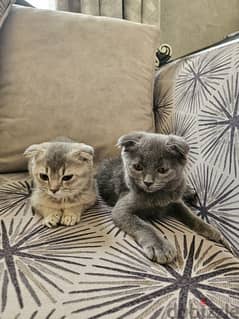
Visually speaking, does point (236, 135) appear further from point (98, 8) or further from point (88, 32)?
point (98, 8)

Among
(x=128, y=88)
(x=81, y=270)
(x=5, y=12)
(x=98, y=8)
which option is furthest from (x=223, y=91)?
(x=98, y=8)

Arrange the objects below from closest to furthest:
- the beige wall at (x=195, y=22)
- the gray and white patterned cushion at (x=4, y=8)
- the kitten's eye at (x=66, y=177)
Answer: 1. the kitten's eye at (x=66, y=177)
2. the gray and white patterned cushion at (x=4, y=8)
3. the beige wall at (x=195, y=22)

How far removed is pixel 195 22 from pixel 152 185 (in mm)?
1364

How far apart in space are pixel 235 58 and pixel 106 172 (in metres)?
0.51

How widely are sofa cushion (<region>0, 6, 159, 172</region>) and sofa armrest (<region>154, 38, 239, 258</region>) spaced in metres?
0.15

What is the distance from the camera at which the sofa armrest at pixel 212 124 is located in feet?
2.62

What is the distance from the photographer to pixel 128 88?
1.12 meters

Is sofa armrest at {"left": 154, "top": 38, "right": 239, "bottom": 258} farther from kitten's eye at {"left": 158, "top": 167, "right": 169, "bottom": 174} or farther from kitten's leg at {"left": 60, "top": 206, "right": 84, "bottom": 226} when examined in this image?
kitten's leg at {"left": 60, "top": 206, "right": 84, "bottom": 226}

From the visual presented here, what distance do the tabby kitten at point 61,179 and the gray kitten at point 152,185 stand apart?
0.36 feet

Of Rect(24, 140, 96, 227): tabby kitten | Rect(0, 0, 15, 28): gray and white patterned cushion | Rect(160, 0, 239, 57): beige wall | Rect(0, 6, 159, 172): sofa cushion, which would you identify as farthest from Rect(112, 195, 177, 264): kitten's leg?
→ Rect(160, 0, 239, 57): beige wall

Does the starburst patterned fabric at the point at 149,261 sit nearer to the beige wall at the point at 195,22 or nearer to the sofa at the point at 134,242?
the sofa at the point at 134,242

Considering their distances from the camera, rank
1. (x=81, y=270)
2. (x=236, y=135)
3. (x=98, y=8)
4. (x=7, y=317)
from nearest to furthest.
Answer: (x=7, y=317), (x=81, y=270), (x=236, y=135), (x=98, y=8)

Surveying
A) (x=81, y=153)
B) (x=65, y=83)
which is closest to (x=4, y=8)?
(x=65, y=83)

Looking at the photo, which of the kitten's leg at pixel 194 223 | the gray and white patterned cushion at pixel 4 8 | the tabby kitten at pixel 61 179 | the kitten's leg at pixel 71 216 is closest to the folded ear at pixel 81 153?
the tabby kitten at pixel 61 179
